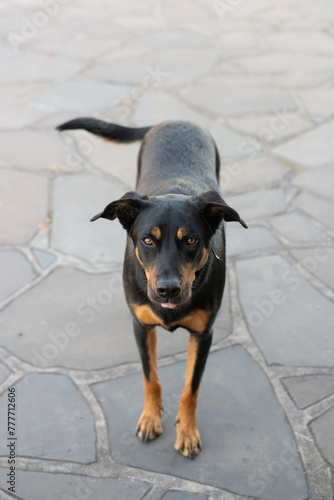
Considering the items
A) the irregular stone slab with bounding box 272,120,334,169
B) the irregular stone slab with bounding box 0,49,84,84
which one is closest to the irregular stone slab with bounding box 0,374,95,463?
the irregular stone slab with bounding box 272,120,334,169

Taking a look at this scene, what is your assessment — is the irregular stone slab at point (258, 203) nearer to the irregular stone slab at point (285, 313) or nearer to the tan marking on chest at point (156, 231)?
the irregular stone slab at point (285, 313)

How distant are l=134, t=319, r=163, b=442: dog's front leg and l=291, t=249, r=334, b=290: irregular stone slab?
1.61m

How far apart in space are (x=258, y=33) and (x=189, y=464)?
7.58 meters

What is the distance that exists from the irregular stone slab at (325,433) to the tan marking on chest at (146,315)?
101 cm

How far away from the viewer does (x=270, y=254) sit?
4160 mm

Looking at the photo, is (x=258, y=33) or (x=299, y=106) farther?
(x=258, y=33)

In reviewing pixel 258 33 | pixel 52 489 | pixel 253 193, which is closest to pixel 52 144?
pixel 253 193

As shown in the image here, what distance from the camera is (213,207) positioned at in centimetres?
250

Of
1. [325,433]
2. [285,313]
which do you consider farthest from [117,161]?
[325,433]

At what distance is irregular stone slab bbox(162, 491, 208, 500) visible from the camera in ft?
8.28

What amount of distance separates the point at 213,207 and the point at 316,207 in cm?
245

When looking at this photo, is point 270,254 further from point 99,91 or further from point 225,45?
point 225,45

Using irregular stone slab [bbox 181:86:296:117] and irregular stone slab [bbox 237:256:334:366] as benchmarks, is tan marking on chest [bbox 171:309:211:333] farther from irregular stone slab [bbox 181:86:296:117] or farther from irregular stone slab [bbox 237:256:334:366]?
irregular stone slab [bbox 181:86:296:117]

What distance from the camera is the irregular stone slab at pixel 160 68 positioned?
276 inches
